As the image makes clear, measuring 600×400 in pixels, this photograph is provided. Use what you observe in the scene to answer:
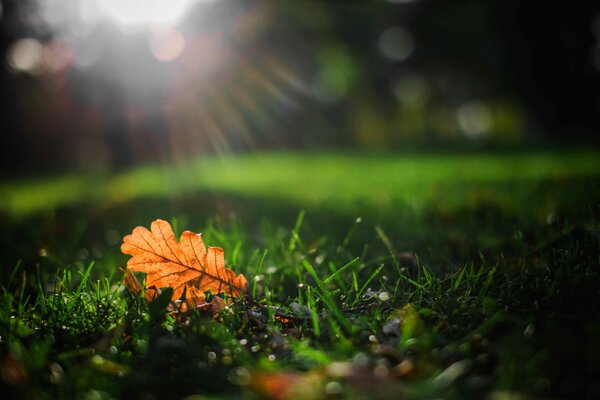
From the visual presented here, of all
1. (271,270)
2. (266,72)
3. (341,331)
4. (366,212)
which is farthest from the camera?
(266,72)

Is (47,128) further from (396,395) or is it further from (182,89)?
(396,395)

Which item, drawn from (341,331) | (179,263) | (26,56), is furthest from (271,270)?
(26,56)

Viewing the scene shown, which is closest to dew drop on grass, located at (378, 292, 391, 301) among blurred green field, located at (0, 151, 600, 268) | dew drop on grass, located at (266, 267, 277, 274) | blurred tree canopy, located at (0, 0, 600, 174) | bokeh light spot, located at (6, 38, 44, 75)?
blurred green field, located at (0, 151, 600, 268)

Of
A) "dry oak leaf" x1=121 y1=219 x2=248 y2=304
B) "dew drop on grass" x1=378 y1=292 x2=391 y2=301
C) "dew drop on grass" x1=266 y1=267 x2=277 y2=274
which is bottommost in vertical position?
"dew drop on grass" x1=266 y1=267 x2=277 y2=274

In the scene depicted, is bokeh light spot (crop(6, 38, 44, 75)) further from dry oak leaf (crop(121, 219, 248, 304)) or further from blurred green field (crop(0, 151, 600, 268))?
dry oak leaf (crop(121, 219, 248, 304))

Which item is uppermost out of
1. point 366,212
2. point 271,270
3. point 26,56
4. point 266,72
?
point 26,56

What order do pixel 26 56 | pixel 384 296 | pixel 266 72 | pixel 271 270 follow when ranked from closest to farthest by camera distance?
1. pixel 384 296
2. pixel 271 270
3. pixel 26 56
4. pixel 266 72

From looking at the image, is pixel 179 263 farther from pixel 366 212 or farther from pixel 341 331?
pixel 366 212

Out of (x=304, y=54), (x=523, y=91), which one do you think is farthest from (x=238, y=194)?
(x=304, y=54)

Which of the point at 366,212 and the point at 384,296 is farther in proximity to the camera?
the point at 366,212
